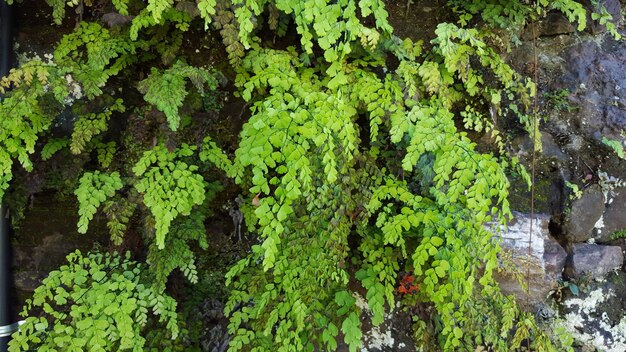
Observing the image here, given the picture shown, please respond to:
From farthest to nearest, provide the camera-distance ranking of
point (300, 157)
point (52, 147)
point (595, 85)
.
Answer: point (595, 85) → point (52, 147) → point (300, 157)

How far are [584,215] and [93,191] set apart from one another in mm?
2977

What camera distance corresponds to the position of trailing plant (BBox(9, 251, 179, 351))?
7.36ft

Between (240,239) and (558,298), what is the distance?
6.89ft

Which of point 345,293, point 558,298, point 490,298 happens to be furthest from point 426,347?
point 558,298

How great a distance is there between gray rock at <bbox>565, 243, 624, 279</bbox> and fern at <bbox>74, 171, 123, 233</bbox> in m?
2.81

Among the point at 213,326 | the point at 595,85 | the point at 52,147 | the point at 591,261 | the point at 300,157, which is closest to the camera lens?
the point at 300,157

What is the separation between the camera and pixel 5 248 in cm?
275

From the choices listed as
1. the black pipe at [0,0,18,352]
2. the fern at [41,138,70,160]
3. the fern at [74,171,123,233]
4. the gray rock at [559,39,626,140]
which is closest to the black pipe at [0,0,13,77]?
the black pipe at [0,0,18,352]

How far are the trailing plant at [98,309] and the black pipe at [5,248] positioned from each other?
24 centimetres

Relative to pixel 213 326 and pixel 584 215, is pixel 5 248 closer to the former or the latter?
pixel 213 326

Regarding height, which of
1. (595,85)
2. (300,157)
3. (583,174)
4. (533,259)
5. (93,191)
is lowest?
(533,259)

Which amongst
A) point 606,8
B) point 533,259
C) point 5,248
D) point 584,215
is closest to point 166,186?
point 5,248

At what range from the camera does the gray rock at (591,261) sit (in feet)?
10.3

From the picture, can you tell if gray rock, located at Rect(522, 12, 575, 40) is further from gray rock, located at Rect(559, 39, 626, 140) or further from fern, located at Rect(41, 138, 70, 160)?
fern, located at Rect(41, 138, 70, 160)
